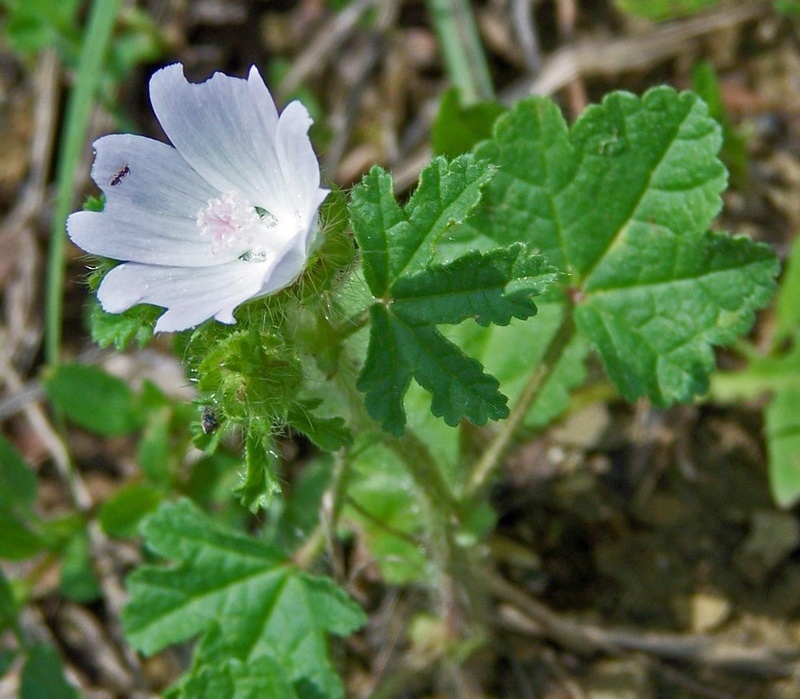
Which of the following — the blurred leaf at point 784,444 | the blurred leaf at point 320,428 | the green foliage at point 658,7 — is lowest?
the blurred leaf at point 784,444

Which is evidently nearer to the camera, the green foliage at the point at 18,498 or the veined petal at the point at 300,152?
the veined petal at the point at 300,152

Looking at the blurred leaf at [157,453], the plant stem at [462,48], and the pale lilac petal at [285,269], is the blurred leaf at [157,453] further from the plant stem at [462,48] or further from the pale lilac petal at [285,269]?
the plant stem at [462,48]

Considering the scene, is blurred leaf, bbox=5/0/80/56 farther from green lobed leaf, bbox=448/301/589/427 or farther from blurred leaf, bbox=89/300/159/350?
blurred leaf, bbox=89/300/159/350

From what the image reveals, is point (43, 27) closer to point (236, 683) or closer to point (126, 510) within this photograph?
point (126, 510)

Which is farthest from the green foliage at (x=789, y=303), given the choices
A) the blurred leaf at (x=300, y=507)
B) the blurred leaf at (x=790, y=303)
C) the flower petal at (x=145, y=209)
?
the flower petal at (x=145, y=209)

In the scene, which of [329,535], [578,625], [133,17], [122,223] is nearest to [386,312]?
[122,223]

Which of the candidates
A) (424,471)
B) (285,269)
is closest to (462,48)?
(424,471)

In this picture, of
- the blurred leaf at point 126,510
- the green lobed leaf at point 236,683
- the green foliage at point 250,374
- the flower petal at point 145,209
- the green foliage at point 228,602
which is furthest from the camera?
the blurred leaf at point 126,510
